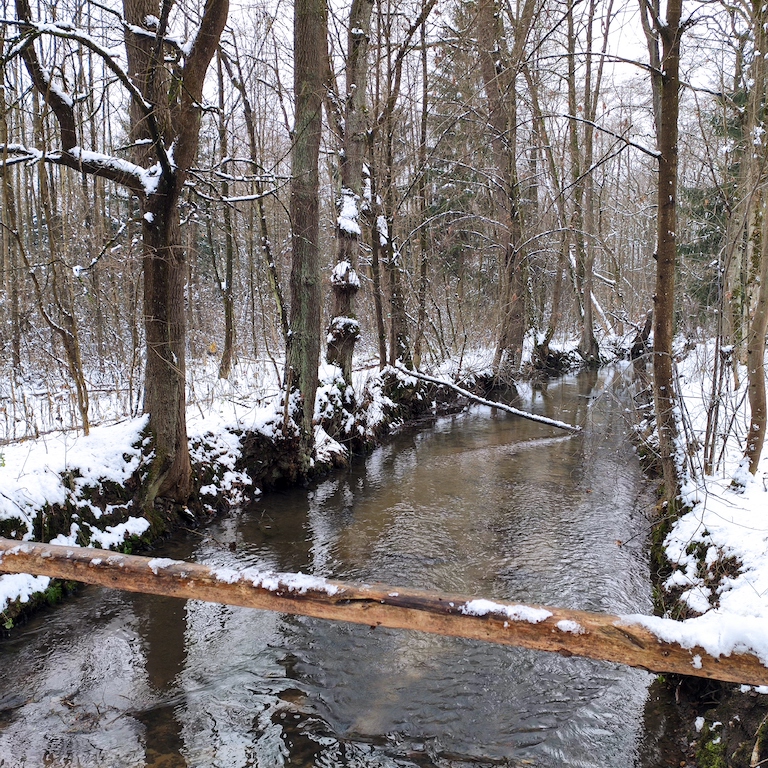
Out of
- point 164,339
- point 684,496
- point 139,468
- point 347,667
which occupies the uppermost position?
point 164,339

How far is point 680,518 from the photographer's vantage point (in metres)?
5.14

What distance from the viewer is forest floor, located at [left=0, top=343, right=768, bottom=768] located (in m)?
2.77

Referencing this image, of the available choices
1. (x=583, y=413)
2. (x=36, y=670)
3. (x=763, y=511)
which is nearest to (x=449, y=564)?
(x=763, y=511)

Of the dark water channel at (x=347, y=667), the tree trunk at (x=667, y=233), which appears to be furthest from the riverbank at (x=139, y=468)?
the tree trunk at (x=667, y=233)

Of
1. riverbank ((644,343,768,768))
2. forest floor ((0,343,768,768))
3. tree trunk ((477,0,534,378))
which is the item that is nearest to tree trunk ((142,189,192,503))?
forest floor ((0,343,768,768))

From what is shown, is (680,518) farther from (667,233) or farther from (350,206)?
(350,206)

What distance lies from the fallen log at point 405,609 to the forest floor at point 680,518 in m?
0.10

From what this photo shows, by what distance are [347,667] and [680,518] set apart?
3.31 metres

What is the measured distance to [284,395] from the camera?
8648mm

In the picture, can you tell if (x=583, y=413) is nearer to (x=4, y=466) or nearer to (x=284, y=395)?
(x=284, y=395)

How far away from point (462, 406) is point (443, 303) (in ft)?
18.4

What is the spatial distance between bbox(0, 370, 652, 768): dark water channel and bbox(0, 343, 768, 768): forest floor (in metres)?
0.43

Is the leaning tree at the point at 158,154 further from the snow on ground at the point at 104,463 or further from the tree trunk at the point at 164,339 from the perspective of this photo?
the snow on ground at the point at 104,463

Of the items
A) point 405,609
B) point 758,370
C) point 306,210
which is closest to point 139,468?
point 306,210
